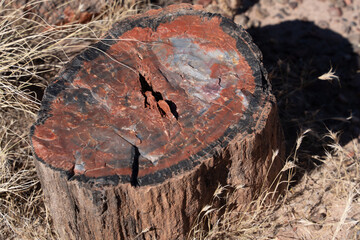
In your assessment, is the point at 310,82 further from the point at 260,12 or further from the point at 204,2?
the point at 204,2

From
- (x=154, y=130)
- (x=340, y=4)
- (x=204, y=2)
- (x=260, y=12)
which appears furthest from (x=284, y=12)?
(x=154, y=130)

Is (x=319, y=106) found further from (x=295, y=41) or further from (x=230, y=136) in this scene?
(x=230, y=136)

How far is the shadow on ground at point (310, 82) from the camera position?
330cm

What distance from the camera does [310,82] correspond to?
3.58m

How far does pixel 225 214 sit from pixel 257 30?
6.82 ft

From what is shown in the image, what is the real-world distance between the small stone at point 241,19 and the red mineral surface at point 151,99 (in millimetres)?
1401

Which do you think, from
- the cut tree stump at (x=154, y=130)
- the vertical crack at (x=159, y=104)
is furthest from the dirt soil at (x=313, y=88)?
the vertical crack at (x=159, y=104)

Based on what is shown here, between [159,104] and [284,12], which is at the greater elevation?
[159,104]

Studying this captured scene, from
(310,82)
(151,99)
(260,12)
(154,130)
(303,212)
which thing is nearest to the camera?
(154,130)

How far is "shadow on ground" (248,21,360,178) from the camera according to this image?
10.8 ft

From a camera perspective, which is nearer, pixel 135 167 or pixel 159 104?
pixel 135 167

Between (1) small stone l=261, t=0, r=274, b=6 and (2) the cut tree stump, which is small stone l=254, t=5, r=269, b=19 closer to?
(1) small stone l=261, t=0, r=274, b=6

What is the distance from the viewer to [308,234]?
101 inches

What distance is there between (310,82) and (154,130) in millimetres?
1849
